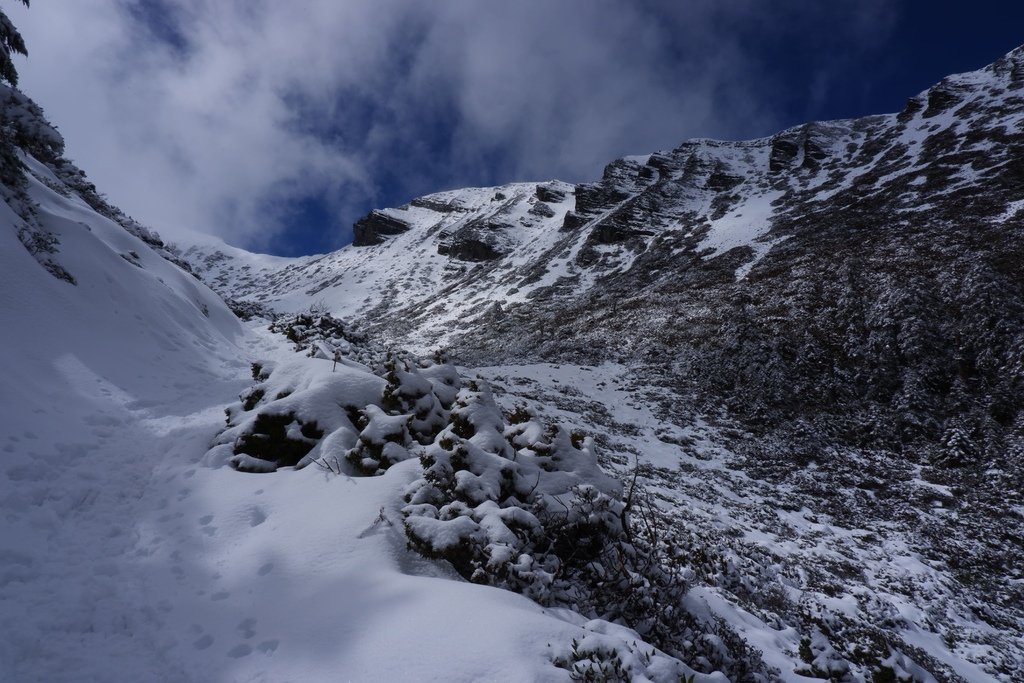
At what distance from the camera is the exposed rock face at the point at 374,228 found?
119250mm

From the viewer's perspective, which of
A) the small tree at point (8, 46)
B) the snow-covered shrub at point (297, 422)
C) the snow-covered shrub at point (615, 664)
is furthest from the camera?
the small tree at point (8, 46)

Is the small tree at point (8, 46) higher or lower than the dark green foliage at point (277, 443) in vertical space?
higher

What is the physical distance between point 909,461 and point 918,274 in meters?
13.9

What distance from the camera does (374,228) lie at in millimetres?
120688

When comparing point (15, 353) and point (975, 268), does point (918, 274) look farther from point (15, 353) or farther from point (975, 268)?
point (15, 353)

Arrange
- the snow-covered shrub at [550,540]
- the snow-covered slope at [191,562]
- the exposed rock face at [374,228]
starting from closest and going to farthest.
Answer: the snow-covered slope at [191,562] < the snow-covered shrub at [550,540] < the exposed rock face at [374,228]

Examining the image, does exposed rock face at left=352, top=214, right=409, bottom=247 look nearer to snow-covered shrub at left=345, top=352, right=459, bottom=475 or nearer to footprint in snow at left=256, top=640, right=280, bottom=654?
snow-covered shrub at left=345, top=352, right=459, bottom=475

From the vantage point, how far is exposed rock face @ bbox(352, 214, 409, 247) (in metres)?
119

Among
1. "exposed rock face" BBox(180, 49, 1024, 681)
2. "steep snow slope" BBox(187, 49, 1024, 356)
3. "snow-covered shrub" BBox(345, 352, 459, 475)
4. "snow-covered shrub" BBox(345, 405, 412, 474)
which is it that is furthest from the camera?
"steep snow slope" BBox(187, 49, 1024, 356)

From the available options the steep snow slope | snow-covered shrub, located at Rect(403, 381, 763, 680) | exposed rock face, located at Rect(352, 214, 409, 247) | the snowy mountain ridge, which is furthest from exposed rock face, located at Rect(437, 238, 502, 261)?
snow-covered shrub, located at Rect(403, 381, 763, 680)

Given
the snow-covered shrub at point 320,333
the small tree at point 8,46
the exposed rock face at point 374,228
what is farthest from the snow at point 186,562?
the exposed rock face at point 374,228

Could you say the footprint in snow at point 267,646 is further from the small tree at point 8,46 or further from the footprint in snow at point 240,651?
the small tree at point 8,46

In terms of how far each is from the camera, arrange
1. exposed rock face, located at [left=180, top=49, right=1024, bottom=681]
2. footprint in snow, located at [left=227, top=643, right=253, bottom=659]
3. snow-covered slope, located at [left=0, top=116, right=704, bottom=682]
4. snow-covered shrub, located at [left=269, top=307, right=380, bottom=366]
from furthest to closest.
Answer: snow-covered shrub, located at [left=269, top=307, right=380, bottom=366] → exposed rock face, located at [left=180, top=49, right=1024, bottom=681] → footprint in snow, located at [left=227, top=643, right=253, bottom=659] → snow-covered slope, located at [left=0, top=116, right=704, bottom=682]

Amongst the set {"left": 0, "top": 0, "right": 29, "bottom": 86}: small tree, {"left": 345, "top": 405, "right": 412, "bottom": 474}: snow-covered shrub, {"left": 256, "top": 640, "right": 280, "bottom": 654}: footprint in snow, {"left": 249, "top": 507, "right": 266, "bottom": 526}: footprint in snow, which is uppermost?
{"left": 0, "top": 0, "right": 29, "bottom": 86}: small tree
